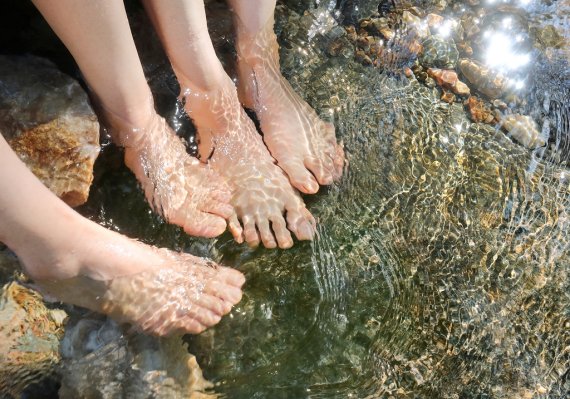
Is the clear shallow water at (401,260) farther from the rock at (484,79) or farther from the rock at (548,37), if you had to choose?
the rock at (548,37)

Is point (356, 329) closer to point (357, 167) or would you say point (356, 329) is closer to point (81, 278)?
point (357, 167)

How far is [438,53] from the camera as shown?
2703mm

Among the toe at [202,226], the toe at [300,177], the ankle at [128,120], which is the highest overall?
the ankle at [128,120]

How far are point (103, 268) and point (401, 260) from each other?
3.55ft

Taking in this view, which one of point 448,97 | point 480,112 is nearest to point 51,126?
point 448,97

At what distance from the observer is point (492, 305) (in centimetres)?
197

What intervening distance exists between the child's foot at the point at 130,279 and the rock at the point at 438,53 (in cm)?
147

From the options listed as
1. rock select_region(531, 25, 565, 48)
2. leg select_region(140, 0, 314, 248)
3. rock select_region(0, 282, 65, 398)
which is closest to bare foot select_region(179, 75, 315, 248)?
leg select_region(140, 0, 314, 248)

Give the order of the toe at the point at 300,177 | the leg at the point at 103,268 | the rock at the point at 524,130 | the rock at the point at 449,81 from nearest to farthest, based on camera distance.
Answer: the leg at the point at 103,268 < the toe at the point at 300,177 < the rock at the point at 524,130 < the rock at the point at 449,81

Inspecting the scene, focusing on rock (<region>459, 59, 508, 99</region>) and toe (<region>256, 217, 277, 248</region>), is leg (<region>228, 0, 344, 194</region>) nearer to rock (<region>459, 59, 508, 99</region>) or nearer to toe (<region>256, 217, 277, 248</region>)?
toe (<region>256, 217, 277, 248</region>)

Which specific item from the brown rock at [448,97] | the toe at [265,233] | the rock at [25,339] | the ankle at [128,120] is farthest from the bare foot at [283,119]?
the rock at [25,339]

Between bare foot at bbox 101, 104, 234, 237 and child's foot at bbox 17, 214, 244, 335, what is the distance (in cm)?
16

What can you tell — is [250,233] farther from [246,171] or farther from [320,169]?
[320,169]

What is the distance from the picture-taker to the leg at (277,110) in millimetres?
2234
